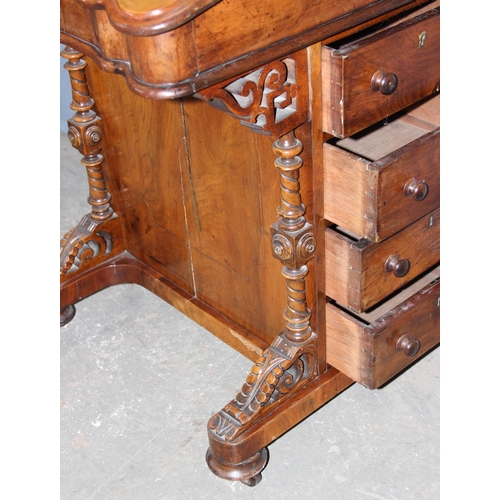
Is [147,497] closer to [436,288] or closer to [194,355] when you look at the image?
[194,355]

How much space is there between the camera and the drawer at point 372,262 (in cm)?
167

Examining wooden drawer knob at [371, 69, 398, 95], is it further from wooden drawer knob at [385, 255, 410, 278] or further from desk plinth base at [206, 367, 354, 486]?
desk plinth base at [206, 367, 354, 486]

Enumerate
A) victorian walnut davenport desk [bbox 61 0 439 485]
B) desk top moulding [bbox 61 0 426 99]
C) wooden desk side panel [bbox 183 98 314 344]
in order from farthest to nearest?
wooden desk side panel [bbox 183 98 314 344]
victorian walnut davenport desk [bbox 61 0 439 485]
desk top moulding [bbox 61 0 426 99]

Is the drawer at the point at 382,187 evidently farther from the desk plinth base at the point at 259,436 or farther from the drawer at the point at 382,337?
the desk plinth base at the point at 259,436

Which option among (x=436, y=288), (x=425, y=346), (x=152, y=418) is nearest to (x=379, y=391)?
(x=425, y=346)

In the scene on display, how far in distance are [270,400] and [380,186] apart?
0.56 metres

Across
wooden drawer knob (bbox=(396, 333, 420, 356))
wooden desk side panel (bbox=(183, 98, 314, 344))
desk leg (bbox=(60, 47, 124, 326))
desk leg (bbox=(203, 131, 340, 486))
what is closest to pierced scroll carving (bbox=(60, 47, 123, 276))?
desk leg (bbox=(60, 47, 124, 326))

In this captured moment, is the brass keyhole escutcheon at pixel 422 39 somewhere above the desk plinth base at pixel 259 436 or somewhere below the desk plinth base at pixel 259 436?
above

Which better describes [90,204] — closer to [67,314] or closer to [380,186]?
[67,314]

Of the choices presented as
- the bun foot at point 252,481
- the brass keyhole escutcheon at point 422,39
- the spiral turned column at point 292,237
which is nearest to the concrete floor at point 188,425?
the bun foot at point 252,481

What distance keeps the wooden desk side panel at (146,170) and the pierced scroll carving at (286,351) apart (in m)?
0.38

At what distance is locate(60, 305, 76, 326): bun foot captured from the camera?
228cm

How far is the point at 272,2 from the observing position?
1.28 m

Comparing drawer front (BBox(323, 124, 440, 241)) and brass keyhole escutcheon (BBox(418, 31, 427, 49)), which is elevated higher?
brass keyhole escutcheon (BBox(418, 31, 427, 49))
